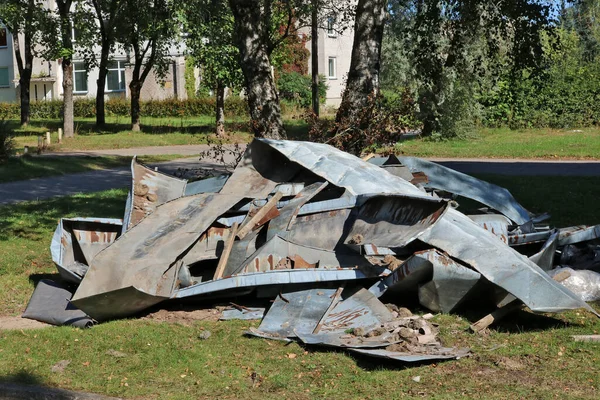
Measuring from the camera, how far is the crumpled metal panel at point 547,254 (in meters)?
7.02

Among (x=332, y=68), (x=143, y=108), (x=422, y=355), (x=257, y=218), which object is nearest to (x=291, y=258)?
(x=257, y=218)

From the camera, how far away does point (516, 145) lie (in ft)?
74.9

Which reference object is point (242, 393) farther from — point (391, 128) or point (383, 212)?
point (391, 128)

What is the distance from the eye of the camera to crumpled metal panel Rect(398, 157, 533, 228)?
8523 millimetres

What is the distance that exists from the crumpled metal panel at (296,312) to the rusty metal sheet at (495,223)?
201 centimetres

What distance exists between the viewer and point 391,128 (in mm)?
10898

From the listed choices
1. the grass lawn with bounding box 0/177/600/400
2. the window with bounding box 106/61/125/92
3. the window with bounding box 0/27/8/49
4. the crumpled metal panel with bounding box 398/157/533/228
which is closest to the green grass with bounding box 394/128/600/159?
the crumpled metal panel with bounding box 398/157/533/228

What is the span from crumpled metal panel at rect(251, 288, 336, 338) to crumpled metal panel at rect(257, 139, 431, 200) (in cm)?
126

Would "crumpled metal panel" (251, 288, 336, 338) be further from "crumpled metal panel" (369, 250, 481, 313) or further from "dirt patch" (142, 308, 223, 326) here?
"dirt patch" (142, 308, 223, 326)

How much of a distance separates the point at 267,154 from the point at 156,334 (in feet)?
9.25

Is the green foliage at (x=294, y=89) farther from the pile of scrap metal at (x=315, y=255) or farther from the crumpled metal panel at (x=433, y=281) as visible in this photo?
the crumpled metal panel at (x=433, y=281)

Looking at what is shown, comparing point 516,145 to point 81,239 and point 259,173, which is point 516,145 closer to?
point 259,173

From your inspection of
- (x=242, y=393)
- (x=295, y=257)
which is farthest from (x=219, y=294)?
(x=242, y=393)

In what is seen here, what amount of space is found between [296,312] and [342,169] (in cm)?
188
